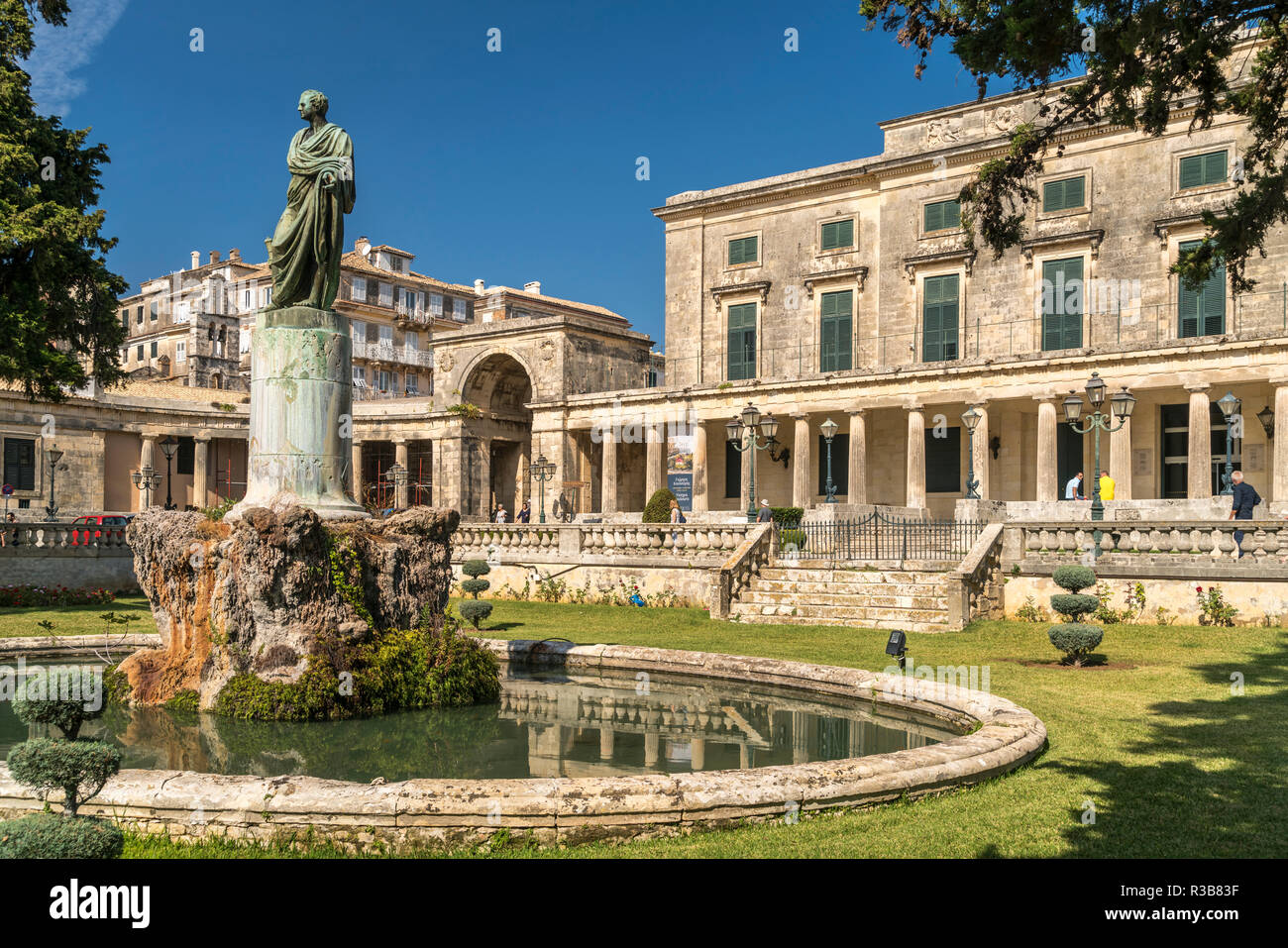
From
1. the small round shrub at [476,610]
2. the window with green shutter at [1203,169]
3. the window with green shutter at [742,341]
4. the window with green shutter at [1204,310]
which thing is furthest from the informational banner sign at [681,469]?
the small round shrub at [476,610]

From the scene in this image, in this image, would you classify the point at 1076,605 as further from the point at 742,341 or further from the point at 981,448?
the point at 742,341

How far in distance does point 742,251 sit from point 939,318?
30.9 feet

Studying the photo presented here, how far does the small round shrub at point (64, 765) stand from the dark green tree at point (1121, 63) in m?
7.70

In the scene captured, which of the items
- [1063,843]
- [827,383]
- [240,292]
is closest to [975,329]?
[827,383]

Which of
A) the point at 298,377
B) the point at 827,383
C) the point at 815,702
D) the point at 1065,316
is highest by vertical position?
the point at 1065,316

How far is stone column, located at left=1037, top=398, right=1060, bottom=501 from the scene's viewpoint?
106 ft

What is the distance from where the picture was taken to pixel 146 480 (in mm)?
39344

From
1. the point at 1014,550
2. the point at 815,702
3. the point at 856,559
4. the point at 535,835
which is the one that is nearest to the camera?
the point at 535,835

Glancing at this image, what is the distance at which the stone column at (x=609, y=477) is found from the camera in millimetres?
41875

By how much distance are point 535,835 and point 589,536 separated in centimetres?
1990

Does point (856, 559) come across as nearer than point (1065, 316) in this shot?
Yes

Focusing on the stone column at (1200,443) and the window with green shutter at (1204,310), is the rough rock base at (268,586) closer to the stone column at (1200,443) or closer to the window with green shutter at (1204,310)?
the stone column at (1200,443)

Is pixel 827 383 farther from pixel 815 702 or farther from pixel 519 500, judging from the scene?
pixel 815 702

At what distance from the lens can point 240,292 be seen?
6706 centimetres
